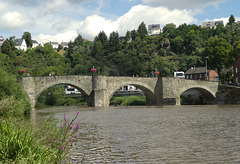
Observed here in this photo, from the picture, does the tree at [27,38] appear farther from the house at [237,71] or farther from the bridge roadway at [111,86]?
the house at [237,71]

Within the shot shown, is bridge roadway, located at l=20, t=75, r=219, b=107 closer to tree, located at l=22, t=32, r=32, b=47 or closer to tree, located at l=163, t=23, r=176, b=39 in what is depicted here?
tree, located at l=163, t=23, r=176, b=39

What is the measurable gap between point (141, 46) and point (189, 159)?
9586cm

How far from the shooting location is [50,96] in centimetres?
5781

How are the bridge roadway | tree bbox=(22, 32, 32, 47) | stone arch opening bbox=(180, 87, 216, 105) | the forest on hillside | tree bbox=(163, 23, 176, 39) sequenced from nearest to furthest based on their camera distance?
the bridge roadway < stone arch opening bbox=(180, 87, 216, 105) < the forest on hillside < tree bbox=(163, 23, 176, 39) < tree bbox=(22, 32, 32, 47)

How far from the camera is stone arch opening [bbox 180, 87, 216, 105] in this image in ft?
161

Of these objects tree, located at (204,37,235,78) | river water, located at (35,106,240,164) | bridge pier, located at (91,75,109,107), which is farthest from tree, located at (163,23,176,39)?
river water, located at (35,106,240,164)

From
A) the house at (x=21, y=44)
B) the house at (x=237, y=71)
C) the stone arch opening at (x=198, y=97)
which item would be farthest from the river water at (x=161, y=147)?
the house at (x=21, y=44)

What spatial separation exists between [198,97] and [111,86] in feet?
55.6

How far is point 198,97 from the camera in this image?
171ft

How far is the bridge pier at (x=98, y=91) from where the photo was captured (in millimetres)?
42875

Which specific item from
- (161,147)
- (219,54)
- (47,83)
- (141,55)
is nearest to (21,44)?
(141,55)

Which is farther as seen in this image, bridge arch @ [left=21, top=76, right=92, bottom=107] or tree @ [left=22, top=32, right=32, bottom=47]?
tree @ [left=22, top=32, right=32, bottom=47]

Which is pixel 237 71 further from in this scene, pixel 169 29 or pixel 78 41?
pixel 78 41

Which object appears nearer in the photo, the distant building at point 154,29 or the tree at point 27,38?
the tree at point 27,38
